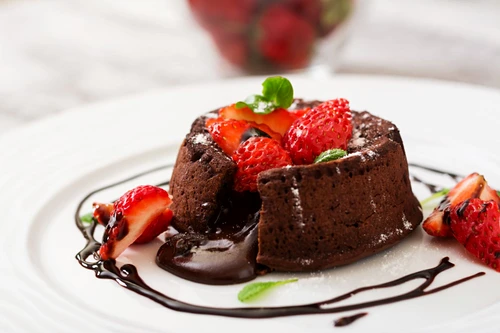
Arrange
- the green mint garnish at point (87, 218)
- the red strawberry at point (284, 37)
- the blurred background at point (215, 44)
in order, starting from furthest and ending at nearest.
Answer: the blurred background at point (215, 44)
the red strawberry at point (284, 37)
the green mint garnish at point (87, 218)

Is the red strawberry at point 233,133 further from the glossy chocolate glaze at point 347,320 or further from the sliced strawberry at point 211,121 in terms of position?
the glossy chocolate glaze at point 347,320

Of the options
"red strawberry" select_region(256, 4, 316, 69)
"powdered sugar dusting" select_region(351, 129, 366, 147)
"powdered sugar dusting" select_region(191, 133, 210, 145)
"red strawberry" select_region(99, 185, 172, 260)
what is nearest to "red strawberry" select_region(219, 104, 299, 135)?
"powdered sugar dusting" select_region(191, 133, 210, 145)

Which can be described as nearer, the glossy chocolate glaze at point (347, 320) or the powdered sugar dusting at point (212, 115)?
the glossy chocolate glaze at point (347, 320)

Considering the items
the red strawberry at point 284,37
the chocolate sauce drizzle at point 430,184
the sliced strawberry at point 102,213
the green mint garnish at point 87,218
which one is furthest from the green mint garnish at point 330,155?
the red strawberry at point 284,37

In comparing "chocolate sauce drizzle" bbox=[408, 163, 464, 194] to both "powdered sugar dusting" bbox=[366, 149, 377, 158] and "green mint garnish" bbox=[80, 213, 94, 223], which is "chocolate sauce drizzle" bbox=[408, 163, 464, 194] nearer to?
"powdered sugar dusting" bbox=[366, 149, 377, 158]

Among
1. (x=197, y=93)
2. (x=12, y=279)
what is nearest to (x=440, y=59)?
(x=197, y=93)

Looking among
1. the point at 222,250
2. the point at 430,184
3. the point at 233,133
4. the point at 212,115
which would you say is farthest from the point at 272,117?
the point at 430,184

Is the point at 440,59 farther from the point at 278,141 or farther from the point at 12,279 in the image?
the point at 12,279
